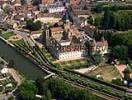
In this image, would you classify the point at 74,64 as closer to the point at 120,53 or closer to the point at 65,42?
the point at 65,42

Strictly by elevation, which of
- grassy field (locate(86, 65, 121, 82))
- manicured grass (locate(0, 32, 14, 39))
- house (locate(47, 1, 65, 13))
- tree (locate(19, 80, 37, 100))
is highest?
house (locate(47, 1, 65, 13))

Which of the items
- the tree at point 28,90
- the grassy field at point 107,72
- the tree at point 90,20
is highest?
the tree at point 90,20

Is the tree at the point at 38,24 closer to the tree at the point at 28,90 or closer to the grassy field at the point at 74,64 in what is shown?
the grassy field at the point at 74,64

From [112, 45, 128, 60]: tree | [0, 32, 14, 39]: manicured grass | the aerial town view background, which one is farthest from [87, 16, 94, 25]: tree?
[112, 45, 128, 60]: tree

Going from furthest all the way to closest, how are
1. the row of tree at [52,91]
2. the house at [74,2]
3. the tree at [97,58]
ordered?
the house at [74,2], the tree at [97,58], the row of tree at [52,91]

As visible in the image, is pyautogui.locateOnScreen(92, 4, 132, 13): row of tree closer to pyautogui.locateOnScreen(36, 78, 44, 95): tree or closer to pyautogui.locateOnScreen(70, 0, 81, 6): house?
pyautogui.locateOnScreen(70, 0, 81, 6): house

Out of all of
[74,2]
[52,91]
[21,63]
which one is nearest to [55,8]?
[74,2]

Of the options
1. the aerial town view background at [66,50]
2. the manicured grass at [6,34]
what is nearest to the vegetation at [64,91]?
the aerial town view background at [66,50]

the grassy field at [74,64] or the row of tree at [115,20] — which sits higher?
the row of tree at [115,20]
